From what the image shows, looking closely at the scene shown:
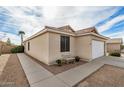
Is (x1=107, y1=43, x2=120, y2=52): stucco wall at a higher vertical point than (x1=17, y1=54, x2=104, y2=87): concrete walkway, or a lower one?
higher

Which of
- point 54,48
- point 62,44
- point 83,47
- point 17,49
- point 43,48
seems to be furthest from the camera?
point 17,49

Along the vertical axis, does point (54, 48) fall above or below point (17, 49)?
above

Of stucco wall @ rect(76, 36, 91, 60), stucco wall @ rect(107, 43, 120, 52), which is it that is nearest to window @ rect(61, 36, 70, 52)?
stucco wall @ rect(76, 36, 91, 60)

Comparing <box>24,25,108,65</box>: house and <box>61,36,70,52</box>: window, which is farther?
<box>61,36,70,52</box>: window

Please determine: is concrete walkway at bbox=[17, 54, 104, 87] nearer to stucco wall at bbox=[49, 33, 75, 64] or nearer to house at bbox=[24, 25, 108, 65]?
stucco wall at bbox=[49, 33, 75, 64]

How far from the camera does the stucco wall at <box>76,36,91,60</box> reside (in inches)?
307

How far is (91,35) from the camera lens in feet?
26.1

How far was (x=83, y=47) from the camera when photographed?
27.2 feet

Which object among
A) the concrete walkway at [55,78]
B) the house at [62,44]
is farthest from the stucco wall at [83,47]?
the concrete walkway at [55,78]

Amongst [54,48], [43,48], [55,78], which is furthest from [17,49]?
[55,78]

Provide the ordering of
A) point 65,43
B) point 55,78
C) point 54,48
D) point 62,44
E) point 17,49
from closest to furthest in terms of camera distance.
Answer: point 55,78 < point 54,48 < point 62,44 < point 65,43 < point 17,49

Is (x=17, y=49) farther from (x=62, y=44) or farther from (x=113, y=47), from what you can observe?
(x=113, y=47)
